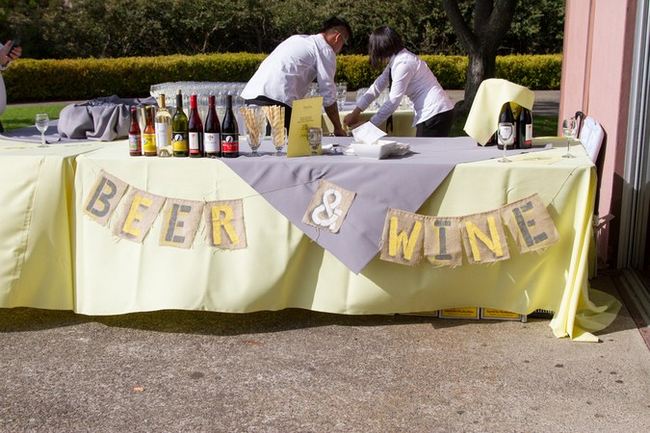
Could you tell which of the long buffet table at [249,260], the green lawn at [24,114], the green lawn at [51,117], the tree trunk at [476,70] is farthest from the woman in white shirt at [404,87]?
the green lawn at [24,114]

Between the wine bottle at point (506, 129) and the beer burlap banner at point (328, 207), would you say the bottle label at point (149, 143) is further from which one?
the wine bottle at point (506, 129)

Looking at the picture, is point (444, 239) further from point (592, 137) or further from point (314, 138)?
point (592, 137)

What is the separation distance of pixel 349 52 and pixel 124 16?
21.4ft

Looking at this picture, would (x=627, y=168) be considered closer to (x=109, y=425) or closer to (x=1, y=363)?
(x=109, y=425)

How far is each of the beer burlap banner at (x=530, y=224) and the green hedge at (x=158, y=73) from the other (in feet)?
52.0

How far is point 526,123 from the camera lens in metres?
4.20

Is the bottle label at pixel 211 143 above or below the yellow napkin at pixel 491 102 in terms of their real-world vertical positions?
below

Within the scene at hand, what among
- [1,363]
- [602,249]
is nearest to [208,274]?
[1,363]

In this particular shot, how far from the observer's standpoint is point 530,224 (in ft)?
12.2

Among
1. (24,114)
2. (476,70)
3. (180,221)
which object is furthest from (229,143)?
(24,114)

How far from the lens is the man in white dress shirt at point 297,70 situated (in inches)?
195

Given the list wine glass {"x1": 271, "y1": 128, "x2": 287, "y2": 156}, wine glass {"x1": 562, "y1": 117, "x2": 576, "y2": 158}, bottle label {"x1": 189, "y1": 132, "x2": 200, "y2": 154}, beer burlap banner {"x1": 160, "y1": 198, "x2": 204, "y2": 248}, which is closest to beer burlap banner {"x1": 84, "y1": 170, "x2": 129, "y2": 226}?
beer burlap banner {"x1": 160, "y1": 198, "x2": 204, "y2": 248}

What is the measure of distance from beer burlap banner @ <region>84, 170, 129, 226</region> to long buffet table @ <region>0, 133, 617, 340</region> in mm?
41

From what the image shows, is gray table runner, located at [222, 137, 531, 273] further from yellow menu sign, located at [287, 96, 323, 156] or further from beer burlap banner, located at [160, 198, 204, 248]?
beer burlap banner, located at [160, 198, 204, 248]
